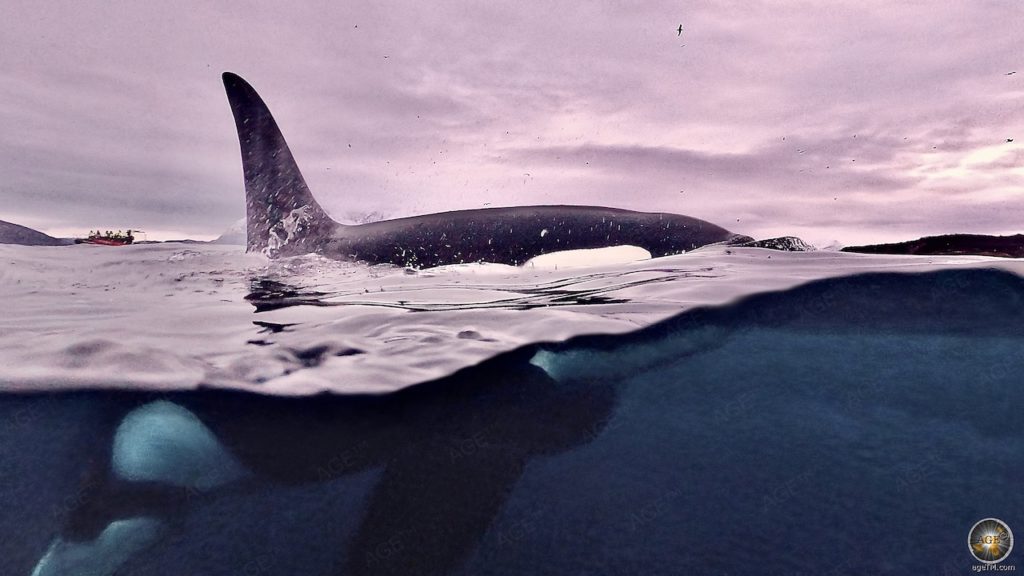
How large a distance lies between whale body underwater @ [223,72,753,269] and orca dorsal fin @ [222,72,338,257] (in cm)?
2

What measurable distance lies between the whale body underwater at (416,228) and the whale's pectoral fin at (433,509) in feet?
21.3

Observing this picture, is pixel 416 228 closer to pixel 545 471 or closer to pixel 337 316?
pixel 337 316

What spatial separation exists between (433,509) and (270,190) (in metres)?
10.2

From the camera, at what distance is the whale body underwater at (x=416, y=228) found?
9.94m

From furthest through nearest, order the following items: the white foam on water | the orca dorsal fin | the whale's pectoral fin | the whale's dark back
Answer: the orca dorsal fin
the whale's dark back
the white foam on water
the whale's pectoral fin

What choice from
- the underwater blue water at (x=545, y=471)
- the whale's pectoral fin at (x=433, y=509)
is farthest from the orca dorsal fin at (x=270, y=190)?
the whale's pectoral fin at (x=433, y=509)

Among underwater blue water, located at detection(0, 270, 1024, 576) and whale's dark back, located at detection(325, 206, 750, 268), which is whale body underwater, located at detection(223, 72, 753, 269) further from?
underwater blue water, located at detection(0, 270, 1024, 576)

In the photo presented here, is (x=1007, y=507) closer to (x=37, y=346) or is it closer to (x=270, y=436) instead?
(x=270, y=436)

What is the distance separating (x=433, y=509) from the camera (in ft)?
10.3

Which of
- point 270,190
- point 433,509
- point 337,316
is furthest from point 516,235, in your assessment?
point 433,509

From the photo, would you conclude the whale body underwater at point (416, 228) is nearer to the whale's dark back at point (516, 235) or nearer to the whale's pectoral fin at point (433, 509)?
the whale's dark back at point (516, 235)

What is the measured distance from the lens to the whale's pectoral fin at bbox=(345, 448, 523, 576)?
9.48 feet

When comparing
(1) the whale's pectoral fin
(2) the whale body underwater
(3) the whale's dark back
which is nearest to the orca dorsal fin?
(2) the whale body underwater

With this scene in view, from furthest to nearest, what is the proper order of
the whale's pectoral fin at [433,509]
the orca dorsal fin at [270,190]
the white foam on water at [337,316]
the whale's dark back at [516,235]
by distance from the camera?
1. the orca dorsal fin at [270,190]
2. the whale's dark back at [516,235]
3. the white foam on water at [337,316]
4. the whale's pectoral fin at [433,509]
